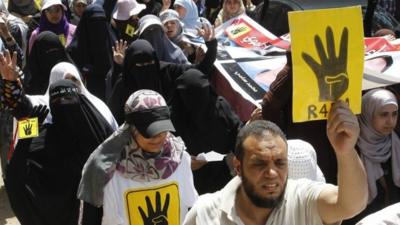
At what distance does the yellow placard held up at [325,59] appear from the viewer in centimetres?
209

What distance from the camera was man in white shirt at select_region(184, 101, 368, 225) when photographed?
206 cm

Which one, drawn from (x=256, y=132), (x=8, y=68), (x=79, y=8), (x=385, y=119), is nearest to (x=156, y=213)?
(x=256, y=132)

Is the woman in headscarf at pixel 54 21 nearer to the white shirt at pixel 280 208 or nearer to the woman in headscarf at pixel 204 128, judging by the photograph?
the woman in headscarf at pixel 204 128

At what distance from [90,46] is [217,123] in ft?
8.14

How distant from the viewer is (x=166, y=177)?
10.7 ft

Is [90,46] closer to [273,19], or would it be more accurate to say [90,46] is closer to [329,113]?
[273,19]

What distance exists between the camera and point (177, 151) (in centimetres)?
336

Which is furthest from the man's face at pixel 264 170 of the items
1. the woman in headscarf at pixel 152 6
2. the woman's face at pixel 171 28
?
the woman in headscarf at pixel 152 6

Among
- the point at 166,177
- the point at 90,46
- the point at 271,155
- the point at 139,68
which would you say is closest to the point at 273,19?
the point at 90,46

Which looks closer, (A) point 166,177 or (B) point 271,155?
(B) point 271,155

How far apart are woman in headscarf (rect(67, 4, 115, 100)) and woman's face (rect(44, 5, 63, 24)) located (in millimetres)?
372

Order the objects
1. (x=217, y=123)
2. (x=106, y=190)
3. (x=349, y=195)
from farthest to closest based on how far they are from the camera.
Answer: (x=217, y=123) → (x=106, y=190) → (x=349, y=195)

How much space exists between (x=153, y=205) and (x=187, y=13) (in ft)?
14.2

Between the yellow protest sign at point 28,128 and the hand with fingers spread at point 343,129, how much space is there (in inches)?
82.5
